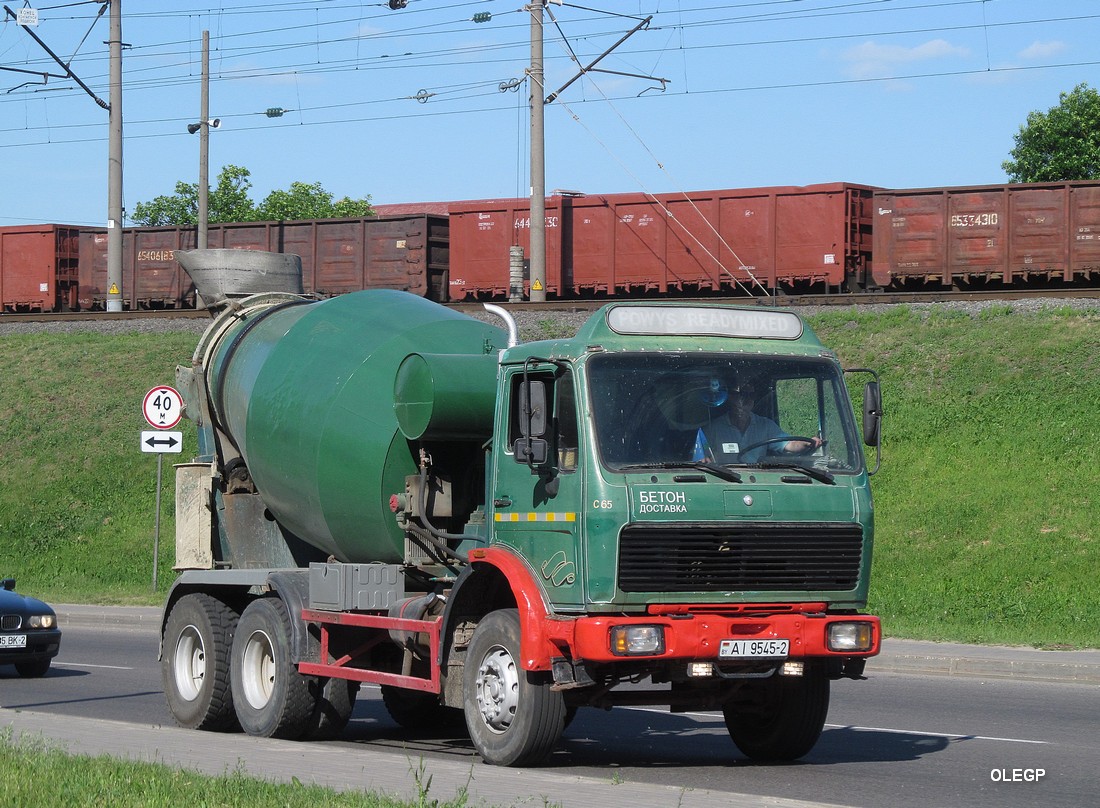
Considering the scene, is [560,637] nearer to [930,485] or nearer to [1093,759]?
[1093,759]

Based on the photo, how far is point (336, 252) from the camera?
4131 cm

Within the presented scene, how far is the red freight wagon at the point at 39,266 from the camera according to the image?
45.8m

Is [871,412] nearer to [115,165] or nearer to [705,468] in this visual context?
[705,468]

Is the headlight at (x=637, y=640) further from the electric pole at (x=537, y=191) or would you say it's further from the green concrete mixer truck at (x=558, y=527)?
the electric pole at (x=537, y=191)

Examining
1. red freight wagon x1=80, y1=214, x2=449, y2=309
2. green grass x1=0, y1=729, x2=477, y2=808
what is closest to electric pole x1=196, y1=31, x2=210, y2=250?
red freight wagon x1=80, y1=214, x2=449, y2=309

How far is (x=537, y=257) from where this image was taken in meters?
31.9

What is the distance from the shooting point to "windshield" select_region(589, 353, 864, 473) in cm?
909

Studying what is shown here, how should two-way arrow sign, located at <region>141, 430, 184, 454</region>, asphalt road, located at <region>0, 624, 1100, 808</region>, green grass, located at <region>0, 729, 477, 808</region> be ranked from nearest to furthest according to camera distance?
green grass, located at <region>0, 729, 477, 808</region>, asphalt road, located at <region>0, 624, 1100, 808</region>, two-way arrow sign, located at <region>141, 430, 184, 454</region>

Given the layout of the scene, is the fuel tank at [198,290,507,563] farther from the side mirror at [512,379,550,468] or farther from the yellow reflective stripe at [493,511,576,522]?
the side mirror at [512,379,550,468]

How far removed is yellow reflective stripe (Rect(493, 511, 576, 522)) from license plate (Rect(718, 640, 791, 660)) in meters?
1.13

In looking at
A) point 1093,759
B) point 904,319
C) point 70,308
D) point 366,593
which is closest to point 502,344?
point 366,593

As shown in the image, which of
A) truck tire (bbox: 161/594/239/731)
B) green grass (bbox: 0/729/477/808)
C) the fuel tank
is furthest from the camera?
truck tire (bbox: 161/594/239/731)

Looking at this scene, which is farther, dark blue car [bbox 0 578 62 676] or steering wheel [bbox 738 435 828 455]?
dark blue car [bbox 0 578 62 676]

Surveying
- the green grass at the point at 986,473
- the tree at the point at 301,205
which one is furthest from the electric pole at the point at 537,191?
the tree at the point at 301,205
